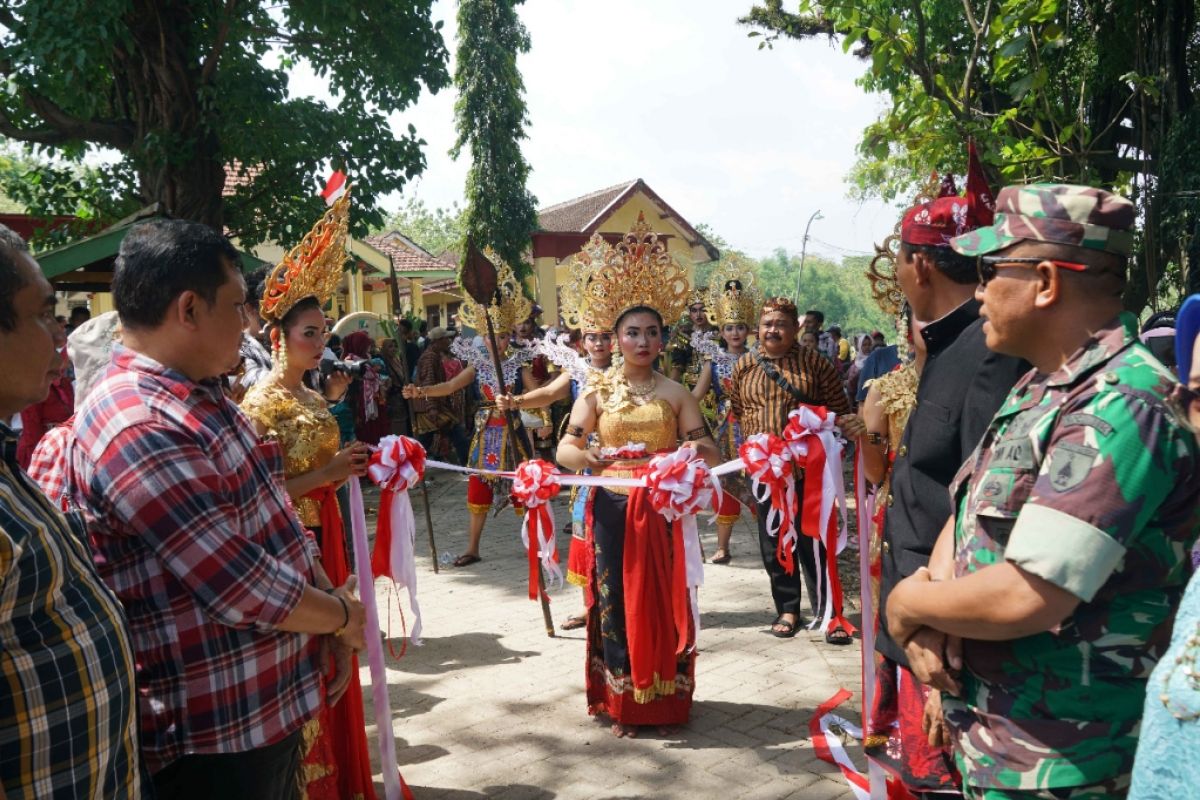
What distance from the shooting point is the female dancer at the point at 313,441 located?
3.87m

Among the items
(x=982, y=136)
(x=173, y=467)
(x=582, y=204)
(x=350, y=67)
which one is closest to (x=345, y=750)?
(x=173, y=467)

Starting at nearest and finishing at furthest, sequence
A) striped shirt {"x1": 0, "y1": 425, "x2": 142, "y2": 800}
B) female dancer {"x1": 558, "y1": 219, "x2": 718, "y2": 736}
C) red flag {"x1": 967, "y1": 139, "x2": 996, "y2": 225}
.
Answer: striped shirt {"x1": 0, "y1": 425, "x2": 142, "y2": 800}
red flag {"x1": 967, "y1": 139, "x2": 996, "y2": 225}
female dancer {"x1": 558, "y1": 219, "x2": 718, "y2": 736}

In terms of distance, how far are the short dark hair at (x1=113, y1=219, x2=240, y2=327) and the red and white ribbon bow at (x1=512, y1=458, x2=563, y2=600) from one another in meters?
2.82

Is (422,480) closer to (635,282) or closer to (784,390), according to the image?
(635,282)

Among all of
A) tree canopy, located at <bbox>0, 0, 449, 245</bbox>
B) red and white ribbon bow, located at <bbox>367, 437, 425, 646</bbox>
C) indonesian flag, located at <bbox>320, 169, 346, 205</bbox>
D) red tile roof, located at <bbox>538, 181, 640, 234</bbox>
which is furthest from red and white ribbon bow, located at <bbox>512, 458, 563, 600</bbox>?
red tile roof, located at <bbox>538, 181, 640, 234</bbox>

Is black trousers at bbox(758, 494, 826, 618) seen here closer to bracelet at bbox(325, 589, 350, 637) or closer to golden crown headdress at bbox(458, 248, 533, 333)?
golden crown headdress at bbox(458, 248, 533, 333)

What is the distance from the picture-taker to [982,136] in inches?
281

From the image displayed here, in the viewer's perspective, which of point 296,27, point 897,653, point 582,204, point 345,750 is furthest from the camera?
point 582,204

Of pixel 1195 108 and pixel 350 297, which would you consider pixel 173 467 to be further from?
pixel 350 297

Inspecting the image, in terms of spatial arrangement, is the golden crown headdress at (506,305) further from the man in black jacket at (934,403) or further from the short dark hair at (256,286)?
the man in black jacket at (934,403)

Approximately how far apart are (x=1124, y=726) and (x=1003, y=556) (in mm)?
393

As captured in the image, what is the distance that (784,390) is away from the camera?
6.46m

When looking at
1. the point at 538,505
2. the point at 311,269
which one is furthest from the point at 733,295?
the point at 311,269

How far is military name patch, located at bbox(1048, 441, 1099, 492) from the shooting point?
67.3 inches
